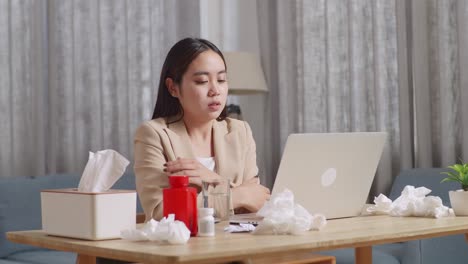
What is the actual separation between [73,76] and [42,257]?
1113mm

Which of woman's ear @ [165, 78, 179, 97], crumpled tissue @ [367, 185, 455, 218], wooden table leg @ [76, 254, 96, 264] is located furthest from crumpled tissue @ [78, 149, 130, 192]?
crumpled tissue @ [367, 185, 455, 218]

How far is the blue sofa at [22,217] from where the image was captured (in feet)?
11.4

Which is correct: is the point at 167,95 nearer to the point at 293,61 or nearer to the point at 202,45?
the point at 202,45

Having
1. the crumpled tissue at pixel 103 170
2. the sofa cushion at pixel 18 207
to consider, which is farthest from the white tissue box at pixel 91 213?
the sofa cushion at pixel 18 207

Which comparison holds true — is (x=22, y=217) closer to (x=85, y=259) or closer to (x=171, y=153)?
(x=171, y=153)

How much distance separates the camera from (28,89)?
4070 mm

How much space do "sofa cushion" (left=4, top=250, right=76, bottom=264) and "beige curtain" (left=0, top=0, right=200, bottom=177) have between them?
576 millimetres

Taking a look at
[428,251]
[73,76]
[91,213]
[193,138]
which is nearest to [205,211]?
[91,213]

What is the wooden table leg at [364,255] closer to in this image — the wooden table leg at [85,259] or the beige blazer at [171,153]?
the beige blazer at [171,153]

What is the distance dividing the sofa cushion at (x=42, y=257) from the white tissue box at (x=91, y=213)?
1584mm

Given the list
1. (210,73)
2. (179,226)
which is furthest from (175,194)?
(210,73)

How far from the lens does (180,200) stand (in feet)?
6.00

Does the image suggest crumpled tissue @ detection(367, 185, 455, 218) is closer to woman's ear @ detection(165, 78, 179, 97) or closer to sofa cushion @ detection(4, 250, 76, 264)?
woman's ear @ detection(165, 78, 179, 97)

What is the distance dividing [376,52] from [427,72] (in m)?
0.30
